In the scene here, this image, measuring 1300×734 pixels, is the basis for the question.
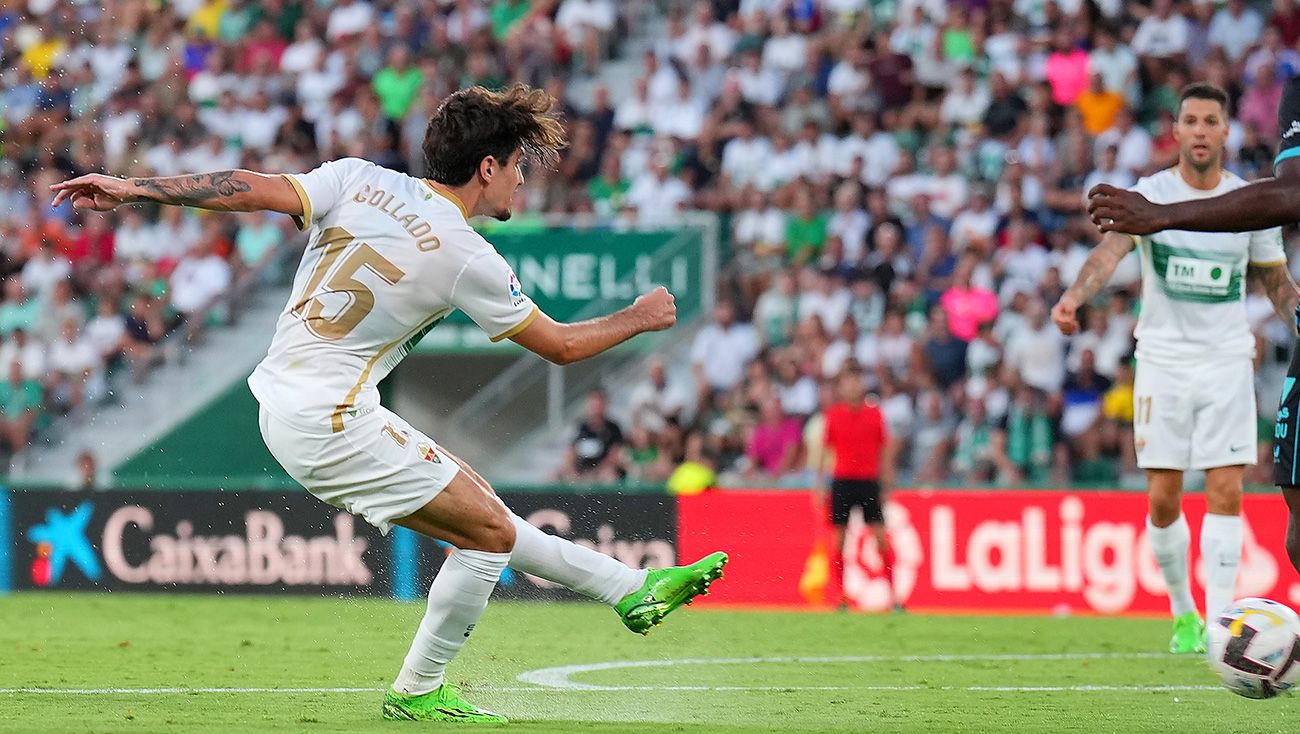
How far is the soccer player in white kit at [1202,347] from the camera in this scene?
9.77 meters

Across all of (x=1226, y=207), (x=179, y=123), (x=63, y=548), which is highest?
(x=179, y=123)

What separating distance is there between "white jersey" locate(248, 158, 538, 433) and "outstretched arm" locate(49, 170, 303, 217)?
0.31 feet

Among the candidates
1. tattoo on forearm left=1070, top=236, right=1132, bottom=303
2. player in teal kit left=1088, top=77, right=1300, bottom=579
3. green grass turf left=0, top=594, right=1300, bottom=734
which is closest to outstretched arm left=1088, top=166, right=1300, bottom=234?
player in teal kit left=1088, top=77, right=1300, bottom=579

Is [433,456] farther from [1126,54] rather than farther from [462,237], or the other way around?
[1126,54]

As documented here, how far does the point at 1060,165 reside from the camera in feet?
58.9

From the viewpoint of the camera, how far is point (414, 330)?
269 inches

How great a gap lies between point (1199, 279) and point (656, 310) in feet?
13.9

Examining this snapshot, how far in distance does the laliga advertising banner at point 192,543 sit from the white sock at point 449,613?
30.4ft

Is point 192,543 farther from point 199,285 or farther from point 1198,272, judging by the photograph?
point 1198,272

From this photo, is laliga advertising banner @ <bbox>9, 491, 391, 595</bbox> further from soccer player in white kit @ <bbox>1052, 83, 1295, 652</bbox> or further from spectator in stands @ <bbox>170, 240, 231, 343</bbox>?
soccer player in white kit @ <bbox>1052, 83, 1295, 652</bbox>

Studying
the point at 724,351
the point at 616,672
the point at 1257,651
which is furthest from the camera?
the point at 724,351

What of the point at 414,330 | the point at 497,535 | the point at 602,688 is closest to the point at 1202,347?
the point at 602,688

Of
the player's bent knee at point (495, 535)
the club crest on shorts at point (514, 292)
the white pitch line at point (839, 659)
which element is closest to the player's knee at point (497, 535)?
the player's bent knee at point (495, 535)

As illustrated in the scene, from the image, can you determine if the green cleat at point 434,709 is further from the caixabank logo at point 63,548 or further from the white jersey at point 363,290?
the caixabank logo at point 63,548
